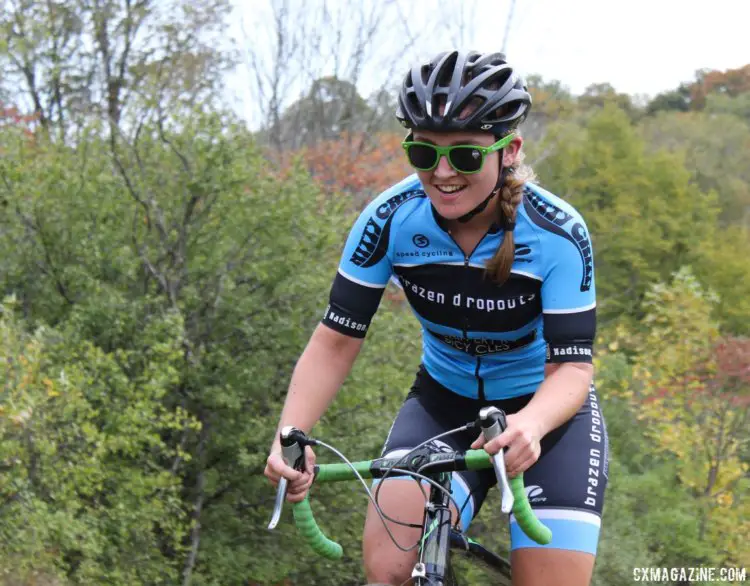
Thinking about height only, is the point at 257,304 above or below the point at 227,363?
above

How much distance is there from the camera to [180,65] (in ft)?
62.7

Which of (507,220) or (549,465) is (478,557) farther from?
(507,220)

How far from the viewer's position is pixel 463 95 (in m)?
3.31

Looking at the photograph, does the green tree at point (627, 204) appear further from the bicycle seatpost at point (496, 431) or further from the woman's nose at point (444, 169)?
the bicycle seatpost at point (496, 431)

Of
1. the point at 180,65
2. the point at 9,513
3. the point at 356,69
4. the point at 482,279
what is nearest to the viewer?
the point at 482,279

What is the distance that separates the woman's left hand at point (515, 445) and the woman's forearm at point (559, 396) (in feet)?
0.36

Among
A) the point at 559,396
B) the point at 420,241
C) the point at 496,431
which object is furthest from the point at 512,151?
the point at 496,431

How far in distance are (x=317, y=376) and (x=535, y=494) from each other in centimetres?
90

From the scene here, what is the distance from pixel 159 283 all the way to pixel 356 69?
17674 mm

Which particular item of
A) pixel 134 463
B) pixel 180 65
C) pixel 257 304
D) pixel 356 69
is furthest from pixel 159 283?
pixel 356 69

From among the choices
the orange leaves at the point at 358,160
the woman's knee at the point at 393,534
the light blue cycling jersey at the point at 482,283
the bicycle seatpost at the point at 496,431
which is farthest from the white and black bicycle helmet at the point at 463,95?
the orange leaves at the point at 358,160

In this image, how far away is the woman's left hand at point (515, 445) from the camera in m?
2.77

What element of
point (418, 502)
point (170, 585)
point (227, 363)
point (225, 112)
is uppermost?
point (225, 112)

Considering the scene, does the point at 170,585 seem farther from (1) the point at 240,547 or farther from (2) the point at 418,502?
(2) the point at 418,502
